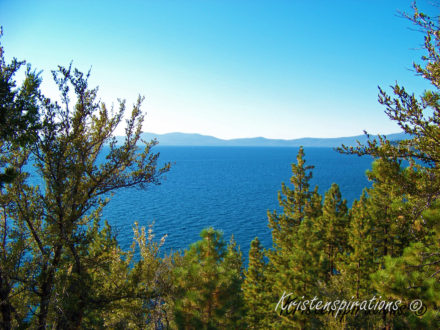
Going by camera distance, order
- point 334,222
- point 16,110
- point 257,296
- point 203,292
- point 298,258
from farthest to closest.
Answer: point 334,222 < point 257,296 < point 298,258 < point 203,292 < point 16,110

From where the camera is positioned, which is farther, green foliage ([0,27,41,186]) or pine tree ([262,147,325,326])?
pine tree ([262,147,325,326])

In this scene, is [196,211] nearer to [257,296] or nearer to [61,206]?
[257,296]

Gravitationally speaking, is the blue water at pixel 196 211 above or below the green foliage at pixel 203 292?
below

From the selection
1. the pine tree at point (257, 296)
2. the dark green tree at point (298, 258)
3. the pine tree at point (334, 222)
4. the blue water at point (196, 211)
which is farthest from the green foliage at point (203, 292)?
the blue water at point (196, 211)

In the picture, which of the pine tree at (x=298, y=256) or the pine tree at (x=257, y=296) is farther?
the pine tree at (x=257, y=296)

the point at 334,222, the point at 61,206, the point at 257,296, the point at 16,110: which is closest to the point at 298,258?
the point at 257,296

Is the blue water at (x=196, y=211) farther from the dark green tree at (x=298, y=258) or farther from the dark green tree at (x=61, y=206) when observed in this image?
the dark green tree at (x=61, y=206)

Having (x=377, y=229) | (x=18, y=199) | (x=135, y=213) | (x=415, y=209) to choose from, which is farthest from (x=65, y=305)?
(x=135, y=213)

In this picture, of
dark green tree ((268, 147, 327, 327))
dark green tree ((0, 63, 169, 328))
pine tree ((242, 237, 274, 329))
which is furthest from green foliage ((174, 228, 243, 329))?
pine tree ((242, 237, 274, 329))

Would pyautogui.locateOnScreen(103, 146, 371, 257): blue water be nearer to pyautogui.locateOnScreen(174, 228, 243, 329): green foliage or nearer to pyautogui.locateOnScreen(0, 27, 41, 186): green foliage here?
pyautogui.locateOnScreen(174, 228, 243, 329): green foliage

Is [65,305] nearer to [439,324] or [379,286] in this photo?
[379,286]

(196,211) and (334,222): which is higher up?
(334,222)

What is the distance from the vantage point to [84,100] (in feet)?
29.8

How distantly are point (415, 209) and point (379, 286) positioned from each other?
284 cm
